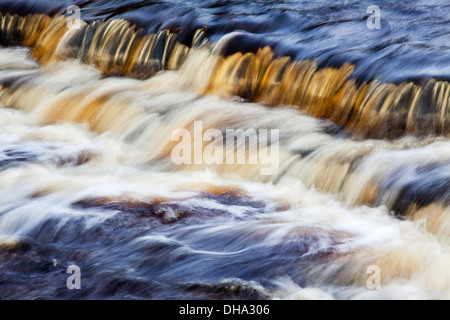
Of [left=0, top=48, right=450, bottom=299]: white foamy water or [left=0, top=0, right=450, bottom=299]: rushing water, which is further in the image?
[left=0, top=0, right=450, bottom=299]: rushing water

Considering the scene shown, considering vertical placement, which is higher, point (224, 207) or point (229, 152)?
point (229, 152)

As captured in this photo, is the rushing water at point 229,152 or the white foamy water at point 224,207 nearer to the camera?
the white foamy water at point 224,207

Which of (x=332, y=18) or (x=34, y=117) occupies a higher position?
(x=332, y=18)

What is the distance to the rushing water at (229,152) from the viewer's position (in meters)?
5.36

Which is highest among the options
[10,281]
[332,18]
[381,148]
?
[332,18]

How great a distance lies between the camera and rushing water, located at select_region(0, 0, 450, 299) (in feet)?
17.6

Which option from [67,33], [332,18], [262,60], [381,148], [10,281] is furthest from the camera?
[67,33]

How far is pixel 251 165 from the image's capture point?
286 inches

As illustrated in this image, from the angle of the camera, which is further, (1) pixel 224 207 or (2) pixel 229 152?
(2) pixel 229 152

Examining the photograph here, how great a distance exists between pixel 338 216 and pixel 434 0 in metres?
4.69

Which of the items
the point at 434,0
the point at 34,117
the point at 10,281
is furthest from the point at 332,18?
the point at 10,281

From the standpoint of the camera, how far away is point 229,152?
7.56m

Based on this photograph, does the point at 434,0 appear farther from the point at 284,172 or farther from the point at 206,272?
the point at 206,272

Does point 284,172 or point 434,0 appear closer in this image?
point 284,172
